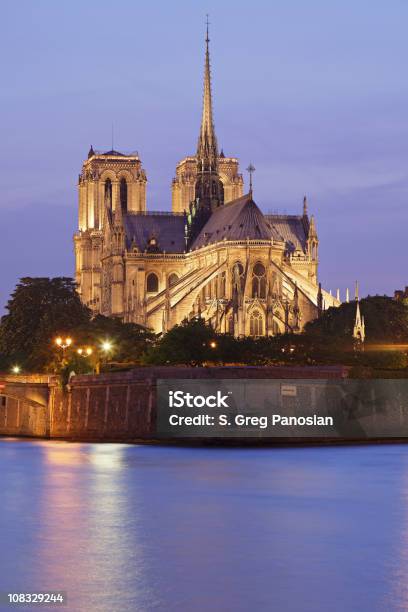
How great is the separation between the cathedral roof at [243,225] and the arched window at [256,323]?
29.1 ft

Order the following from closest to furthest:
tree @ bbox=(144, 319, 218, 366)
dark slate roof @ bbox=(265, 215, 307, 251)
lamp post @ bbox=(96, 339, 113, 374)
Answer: tree @ bbox=(144, 319, 218, 366) → lamp post @ bbox=(96, 339, 113, 374) → dark slate roof @ bbox=(265, 215, 307, 251)

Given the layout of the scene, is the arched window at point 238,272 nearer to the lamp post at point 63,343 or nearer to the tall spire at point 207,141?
the tall spire at point 207,141

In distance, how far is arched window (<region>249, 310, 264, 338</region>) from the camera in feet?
476

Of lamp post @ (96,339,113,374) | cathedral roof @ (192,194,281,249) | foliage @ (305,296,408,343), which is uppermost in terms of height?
cathedral roof @ (192,194,281,249)

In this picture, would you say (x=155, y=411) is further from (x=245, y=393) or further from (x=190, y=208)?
(x=190, y=208)

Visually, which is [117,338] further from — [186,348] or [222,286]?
[222,286]

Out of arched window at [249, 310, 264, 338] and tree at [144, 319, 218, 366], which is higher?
arched window at [249, 310, 264, 338]

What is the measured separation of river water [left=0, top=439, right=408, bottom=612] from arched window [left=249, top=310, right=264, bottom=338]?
6155 centimetres

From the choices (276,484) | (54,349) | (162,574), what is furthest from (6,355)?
(162,574)

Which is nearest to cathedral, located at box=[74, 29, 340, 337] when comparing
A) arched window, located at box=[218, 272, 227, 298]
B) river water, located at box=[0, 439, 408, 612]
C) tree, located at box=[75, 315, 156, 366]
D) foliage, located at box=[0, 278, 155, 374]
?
arched window, located at box=[218, 272, 227, 298]

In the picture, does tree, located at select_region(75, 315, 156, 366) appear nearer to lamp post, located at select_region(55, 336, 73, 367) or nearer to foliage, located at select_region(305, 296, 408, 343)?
lamp post, located at select_region(55, 336, 73, 367)

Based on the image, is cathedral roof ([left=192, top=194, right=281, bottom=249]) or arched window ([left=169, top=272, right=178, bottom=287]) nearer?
cathedral roof ([left=192, top=194, right=281, bottom=249])

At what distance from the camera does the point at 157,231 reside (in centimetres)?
17250

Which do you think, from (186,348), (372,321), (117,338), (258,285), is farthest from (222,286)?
(186,348)
